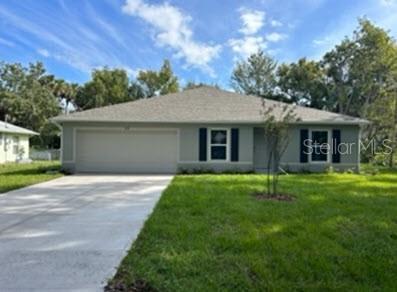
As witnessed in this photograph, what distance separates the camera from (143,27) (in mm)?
25406

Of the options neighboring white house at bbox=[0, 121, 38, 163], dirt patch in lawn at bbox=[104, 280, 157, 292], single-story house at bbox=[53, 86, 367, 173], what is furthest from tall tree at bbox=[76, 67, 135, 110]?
dirt patch in lawn at bbox=[104, 280, 157, 292]

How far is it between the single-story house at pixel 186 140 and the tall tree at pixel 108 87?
21.9 metres

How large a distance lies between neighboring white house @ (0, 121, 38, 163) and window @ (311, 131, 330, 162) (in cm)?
1735

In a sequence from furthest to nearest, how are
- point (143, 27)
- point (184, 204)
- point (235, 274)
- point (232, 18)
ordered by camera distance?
point (143, 27), point (232, 18), point (184, 204), point (235, 274)

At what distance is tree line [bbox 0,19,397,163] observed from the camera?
87.6 ft

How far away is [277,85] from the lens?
39.3m

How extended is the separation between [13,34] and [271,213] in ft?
74.1

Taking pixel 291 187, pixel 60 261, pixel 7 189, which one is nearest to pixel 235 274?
pixel 60 261

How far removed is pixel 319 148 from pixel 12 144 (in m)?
19.2

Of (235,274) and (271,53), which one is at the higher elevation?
(271,53)

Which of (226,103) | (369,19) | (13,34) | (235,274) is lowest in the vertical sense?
(235,274)

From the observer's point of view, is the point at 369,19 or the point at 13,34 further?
the point at 369,19

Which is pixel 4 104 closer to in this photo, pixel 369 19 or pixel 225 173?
pixel 225 173

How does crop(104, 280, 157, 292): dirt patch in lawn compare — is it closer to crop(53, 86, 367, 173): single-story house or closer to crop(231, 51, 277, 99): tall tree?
crop(53, 86, 367, 173): single-story house
